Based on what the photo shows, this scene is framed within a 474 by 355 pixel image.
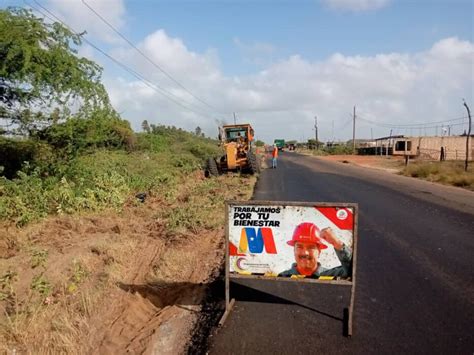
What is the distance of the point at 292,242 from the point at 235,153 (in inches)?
682

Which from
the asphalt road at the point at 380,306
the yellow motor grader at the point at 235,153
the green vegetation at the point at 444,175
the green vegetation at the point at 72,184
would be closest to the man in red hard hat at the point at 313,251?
the asphalt road at the point at 380,306

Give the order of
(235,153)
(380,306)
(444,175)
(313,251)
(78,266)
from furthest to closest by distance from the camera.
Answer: (235,153), (444,175), (78,266), (380,306), (313,251)

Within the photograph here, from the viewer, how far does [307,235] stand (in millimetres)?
4777

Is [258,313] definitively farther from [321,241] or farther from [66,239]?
[66,239]

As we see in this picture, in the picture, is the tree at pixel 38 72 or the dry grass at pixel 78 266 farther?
the tree at pixel 38 72

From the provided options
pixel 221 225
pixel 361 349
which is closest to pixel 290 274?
pixel 361 349

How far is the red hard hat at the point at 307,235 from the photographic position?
474 cm

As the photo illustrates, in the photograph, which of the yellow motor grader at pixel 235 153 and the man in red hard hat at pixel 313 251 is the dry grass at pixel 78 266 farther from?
the yellow motor grader at pixel 235 153

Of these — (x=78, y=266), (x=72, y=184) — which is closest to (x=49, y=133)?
(x=72, y=184)

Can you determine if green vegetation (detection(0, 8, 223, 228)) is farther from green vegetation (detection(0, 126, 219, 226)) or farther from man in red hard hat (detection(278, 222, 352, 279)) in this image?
man in red hard hat (detection(278, 222, 352, 279))

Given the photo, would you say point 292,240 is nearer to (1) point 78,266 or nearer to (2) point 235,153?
(1) point 78,266

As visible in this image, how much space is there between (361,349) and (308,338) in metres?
0.53

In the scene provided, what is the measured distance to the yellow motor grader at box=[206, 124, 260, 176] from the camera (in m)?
21.9

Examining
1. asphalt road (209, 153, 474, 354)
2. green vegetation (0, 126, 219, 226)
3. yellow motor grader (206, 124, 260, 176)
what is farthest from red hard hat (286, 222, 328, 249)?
yellow motor grader (206, 124, 260, 176)
